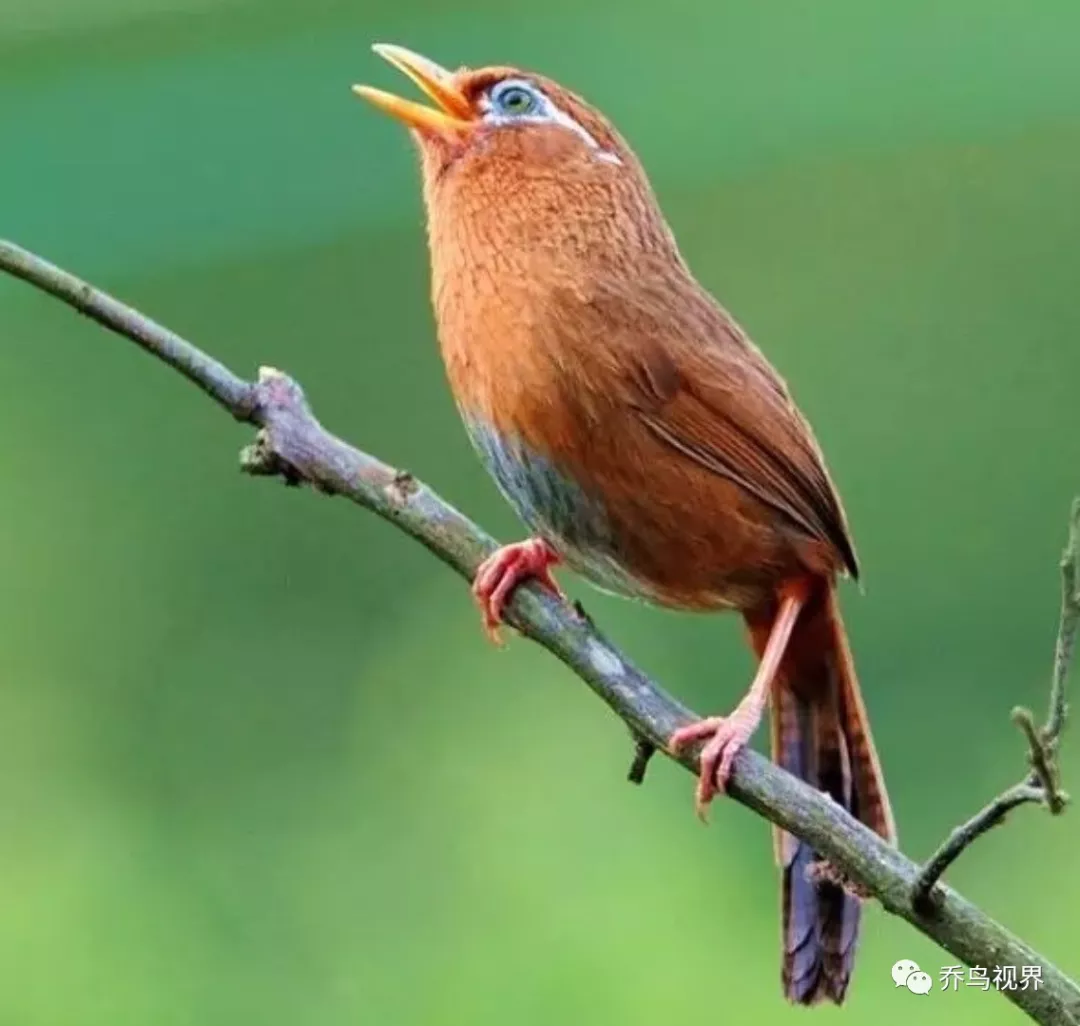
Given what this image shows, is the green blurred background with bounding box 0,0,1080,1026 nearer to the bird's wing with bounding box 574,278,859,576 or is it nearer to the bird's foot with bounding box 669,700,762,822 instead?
the bird's wing with bounding box 574,278,859,576

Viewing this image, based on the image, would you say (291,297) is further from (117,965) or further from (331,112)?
(117,965)

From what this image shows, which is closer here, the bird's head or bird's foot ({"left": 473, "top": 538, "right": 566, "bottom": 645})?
bird's foot ({"left": 473, "top": 538, "right": 566, "bottom": 645})

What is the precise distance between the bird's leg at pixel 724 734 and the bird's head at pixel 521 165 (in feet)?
1.77

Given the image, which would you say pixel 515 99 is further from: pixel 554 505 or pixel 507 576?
pixel 507 576

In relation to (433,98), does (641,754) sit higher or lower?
lower

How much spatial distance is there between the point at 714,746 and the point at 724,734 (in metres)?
0.03

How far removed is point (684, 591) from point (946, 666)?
11.2 feet

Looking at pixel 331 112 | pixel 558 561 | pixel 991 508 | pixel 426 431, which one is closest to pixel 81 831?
pixel 426 431

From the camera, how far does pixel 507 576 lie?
8.25 feet

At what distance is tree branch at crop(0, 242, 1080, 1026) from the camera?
2039 mm

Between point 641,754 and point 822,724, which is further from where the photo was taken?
point 822,724

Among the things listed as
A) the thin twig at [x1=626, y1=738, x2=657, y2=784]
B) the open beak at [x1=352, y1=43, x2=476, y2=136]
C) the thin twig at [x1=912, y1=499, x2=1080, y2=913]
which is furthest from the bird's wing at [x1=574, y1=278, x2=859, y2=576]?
the thin twig at [x1=912, y1=499, x2=1080, y2=913]

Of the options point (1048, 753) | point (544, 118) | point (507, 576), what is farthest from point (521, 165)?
point (1048, 753)

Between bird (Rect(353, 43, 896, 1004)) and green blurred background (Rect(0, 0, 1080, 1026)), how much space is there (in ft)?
8.69
